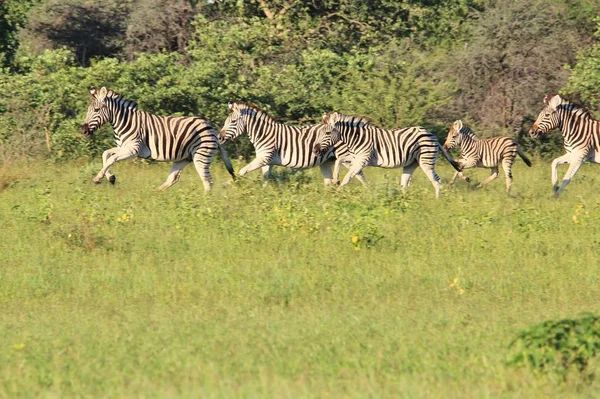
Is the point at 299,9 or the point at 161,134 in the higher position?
the point at 299,9

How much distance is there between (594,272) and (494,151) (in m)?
7.85

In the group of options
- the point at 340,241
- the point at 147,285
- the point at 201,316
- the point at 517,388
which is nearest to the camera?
the point at 517,388

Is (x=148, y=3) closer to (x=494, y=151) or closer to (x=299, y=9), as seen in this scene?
(x=299, y=9)

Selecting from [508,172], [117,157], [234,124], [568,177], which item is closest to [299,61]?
[234,124]

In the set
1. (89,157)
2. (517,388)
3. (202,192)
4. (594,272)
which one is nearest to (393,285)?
(594,272)

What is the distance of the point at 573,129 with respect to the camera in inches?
675

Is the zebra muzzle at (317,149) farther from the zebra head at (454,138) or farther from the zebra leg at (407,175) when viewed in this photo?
the zebra head at (454,138)

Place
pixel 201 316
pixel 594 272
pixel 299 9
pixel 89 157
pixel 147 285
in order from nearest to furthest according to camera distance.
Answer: pixel 201 316, pixel 147 285, pixel 594 272, pixel 89 157, pixel 299 9

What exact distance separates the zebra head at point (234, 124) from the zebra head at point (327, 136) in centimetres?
126

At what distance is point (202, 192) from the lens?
53.9 feet

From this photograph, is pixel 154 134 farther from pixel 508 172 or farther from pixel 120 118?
pixel 508 172

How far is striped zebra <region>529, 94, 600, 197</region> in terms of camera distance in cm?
1705

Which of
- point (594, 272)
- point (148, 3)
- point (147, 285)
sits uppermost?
point (148, 3)

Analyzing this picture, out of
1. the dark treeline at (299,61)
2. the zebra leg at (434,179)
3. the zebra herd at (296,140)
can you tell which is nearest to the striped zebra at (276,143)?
the zebra herd at (296,140)
